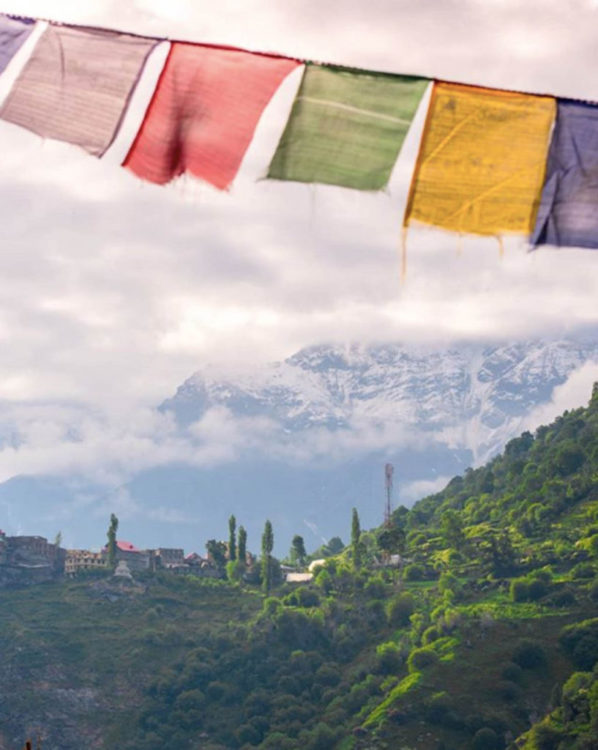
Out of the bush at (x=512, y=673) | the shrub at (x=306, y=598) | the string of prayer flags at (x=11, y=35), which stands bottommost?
the string of prayer flags at (x=11, y=35)

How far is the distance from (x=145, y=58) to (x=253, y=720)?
95731 mm

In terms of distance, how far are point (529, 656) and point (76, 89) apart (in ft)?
302

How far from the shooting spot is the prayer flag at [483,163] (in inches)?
696

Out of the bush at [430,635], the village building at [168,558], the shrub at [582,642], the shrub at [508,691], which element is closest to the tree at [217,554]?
the village building at [168,558]

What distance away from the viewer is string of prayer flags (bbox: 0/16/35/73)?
1762cm

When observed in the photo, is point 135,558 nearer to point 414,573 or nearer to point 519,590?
point 414,573

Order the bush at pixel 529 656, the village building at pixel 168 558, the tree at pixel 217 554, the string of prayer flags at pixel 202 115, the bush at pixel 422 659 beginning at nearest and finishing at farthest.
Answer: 1. the string of prayer flags at pixel 202 115
2. the bush at pixel 529 656
3. the bush at pixel 422 659
4. the village building at pixel 168 558
5. the tree at pixel 217 554

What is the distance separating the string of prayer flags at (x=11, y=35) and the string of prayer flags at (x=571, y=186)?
724 cm

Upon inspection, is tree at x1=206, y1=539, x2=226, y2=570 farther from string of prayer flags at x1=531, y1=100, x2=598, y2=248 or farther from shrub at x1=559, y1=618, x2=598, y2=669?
string of prayer flags at x1=531, y1=100, x2=598, y2=248

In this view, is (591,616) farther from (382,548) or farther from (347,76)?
(347,76)

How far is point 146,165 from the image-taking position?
59.3 ft

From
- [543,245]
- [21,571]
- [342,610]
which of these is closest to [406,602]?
[342,610]

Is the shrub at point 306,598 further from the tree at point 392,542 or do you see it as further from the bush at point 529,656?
the bush at point 529,656

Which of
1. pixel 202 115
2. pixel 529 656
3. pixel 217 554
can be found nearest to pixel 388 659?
pixel 529 656
